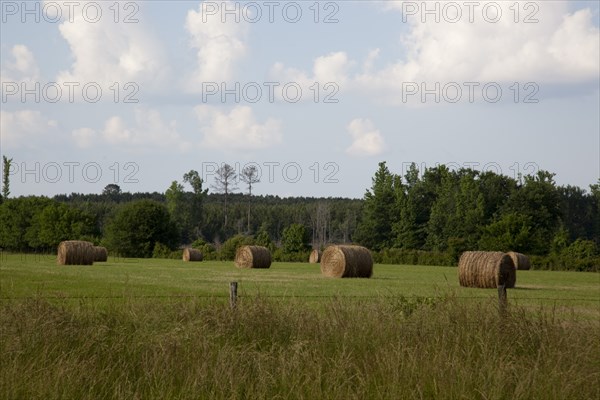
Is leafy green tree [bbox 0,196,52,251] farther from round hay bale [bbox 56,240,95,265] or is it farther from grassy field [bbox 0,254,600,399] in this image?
grassy field [bbox 0,254,600,399]

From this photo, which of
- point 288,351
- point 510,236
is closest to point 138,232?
point 510,236

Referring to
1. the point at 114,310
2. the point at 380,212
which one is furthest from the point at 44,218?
the point at 114,310

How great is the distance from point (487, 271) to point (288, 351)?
2181 centimetres

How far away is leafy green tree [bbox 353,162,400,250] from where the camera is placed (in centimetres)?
10131

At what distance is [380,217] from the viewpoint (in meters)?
101

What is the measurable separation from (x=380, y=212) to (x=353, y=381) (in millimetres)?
92952

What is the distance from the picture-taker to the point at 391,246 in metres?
102

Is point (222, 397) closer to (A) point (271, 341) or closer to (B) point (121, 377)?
(B) point (121, 377)

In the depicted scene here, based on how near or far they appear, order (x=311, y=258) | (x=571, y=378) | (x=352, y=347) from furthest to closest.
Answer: (x=311, y=258)
(x=352, y=347)
(x=571, y=378)

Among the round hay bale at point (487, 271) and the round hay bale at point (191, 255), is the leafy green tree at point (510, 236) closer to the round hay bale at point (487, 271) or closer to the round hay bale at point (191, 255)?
the round hay bale at point (191, 255)

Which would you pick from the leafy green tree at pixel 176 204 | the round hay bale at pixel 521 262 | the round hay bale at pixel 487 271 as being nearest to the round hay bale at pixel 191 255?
the round hay bale at pixel 521 262

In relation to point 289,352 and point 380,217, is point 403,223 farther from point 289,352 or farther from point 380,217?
point 289,352

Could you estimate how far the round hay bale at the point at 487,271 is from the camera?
30188mm

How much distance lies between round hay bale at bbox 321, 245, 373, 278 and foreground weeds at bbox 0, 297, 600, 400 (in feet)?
84.3
